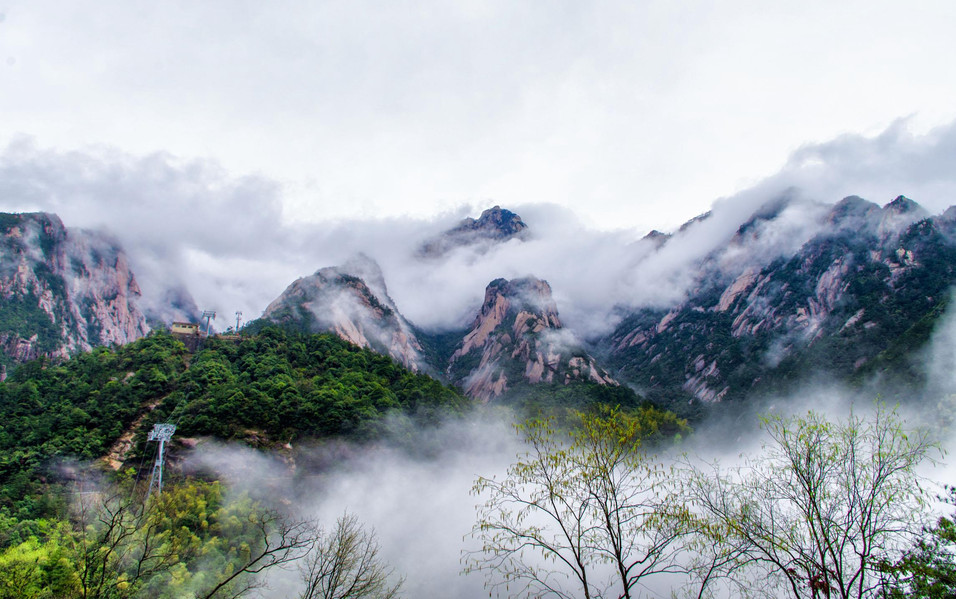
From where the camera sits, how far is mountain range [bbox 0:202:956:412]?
91.8m

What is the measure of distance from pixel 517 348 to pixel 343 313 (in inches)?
1879

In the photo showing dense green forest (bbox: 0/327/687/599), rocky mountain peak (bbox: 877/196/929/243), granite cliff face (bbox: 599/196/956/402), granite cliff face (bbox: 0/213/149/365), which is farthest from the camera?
granite cliff face (bbox: 0/213/149/365)

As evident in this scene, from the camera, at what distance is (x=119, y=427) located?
48.9 metres

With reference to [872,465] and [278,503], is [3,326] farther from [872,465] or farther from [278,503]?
[872,465]

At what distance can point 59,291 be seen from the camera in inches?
5285

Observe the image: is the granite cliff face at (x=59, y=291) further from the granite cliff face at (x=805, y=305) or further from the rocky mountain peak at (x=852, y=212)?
the rocky mountain peak at (x=852, y=212)

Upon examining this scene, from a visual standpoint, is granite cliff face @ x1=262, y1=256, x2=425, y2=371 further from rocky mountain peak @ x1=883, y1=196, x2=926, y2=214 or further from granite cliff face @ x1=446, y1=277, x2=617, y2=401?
rocky mountain peak @ x1=883, y1=196, x2=926, y2=214

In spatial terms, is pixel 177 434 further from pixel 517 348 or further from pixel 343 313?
pixel 517 348

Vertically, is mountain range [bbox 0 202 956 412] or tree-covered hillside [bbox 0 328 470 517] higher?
mountain range [bbox 0 202 956 412]

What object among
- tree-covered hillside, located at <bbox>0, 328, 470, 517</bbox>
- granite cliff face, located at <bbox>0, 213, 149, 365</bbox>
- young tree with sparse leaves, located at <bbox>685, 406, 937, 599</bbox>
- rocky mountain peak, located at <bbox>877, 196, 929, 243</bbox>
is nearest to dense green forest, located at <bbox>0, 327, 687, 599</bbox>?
tree-covered hillside, located at <bbox>0, 328, 470, 517</bbox>

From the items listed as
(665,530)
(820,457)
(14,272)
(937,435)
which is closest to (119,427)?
(665,530)

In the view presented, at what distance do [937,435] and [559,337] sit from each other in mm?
86740

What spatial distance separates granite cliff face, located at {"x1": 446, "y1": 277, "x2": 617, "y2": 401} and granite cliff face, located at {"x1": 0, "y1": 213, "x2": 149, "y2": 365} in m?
105

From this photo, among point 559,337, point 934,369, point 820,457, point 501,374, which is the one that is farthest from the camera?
point 559,337
